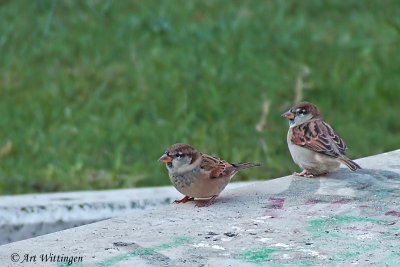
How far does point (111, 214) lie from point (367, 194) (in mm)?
1453

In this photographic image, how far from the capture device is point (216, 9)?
A: 9.39 metres

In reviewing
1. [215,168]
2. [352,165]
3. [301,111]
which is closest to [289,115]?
[301,111]

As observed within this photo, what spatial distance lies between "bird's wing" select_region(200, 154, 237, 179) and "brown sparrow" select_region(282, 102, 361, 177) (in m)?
0.48

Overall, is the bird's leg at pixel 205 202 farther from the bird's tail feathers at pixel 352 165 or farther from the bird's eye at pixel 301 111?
the bird's eye at pixel 301 111

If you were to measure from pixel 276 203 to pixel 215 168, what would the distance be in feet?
1.16

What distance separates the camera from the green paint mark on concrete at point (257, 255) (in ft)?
11.9

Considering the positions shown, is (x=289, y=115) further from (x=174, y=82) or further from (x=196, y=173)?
(x=174, y=82)

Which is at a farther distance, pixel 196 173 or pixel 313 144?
pixel 313 144

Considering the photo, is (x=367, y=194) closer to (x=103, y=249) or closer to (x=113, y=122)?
(x=103, y=249)

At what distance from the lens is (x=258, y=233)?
3.93 m

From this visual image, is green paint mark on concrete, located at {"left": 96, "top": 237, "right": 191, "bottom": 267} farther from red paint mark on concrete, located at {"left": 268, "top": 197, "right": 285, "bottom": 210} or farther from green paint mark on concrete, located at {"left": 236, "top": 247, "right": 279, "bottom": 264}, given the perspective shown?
red paint mark on concrete, located at {"left": 268, "top": 197, "right": 285, "bottom": 210}

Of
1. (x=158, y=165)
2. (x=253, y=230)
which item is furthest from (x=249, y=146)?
(x=253, y=230)

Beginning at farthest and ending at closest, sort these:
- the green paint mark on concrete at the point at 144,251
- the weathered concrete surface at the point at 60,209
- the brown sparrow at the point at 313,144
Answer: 1. the weathered concrete surface at the point at 60,209
2. the brown sparrow at the point at 313,144
3. the green paint mark on concrete at the point at 144,251

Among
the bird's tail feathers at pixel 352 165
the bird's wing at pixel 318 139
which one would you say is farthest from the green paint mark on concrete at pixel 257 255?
the bird's wing at pixel 318 139
